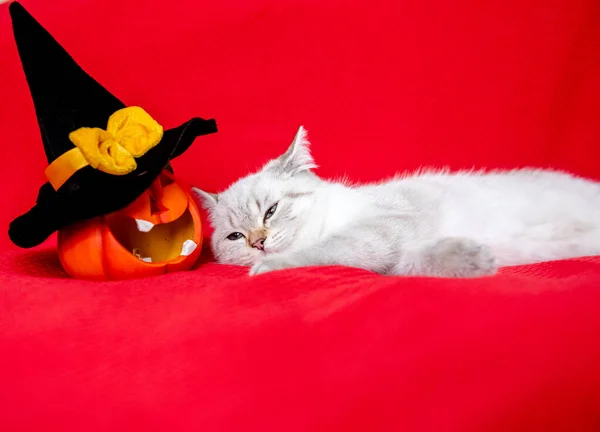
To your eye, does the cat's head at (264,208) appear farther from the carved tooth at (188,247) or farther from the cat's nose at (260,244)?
the carved tooth at (188,247)

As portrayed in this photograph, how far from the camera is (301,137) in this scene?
175 cm

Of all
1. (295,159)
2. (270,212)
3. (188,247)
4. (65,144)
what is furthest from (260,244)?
(65,144)

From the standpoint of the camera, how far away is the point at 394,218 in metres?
1.55

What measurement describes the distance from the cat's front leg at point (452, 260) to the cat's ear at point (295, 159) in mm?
570

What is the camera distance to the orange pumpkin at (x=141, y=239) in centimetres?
148

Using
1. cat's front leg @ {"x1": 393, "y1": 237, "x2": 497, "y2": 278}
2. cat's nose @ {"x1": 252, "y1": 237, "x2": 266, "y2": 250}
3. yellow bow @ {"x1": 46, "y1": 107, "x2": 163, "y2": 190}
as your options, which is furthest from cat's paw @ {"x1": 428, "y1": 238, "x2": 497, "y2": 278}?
yellow bow @ {"x1": 46, "y1": 107, "x2": 163, "y2": 190}

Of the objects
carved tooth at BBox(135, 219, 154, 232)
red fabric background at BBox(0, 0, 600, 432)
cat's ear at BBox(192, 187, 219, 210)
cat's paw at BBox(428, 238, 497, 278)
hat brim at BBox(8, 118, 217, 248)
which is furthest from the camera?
cat's ear at BBox(192, 187, 219, 210)

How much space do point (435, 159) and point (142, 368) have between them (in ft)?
5.23

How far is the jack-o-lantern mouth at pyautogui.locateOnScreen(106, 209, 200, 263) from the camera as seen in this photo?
164 cm

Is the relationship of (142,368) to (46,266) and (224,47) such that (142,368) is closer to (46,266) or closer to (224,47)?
(46,266)

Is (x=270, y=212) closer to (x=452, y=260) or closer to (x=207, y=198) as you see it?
(x=207, y=198)

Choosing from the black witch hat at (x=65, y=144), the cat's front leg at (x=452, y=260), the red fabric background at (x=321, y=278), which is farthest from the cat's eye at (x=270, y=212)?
the cat's front leg at (x=452, y=260)

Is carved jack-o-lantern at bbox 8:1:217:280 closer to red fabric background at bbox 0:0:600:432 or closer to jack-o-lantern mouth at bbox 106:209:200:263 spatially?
jack-o-lantern mouth at bbox 106:209:200:263

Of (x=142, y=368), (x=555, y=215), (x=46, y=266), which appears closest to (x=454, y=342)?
(x=142, y=368)
